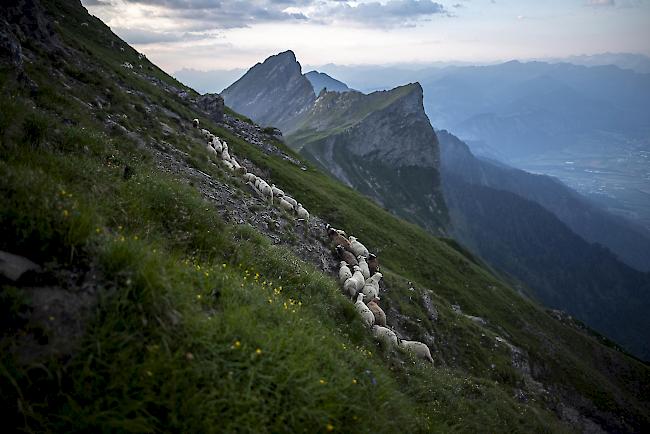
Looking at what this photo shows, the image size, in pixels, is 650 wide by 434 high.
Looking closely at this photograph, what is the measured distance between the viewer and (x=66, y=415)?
15.6ft

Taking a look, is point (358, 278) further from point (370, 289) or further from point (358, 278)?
point (370, 289)

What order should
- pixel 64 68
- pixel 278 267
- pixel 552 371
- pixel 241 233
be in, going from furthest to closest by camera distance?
1. pixel 552 371
2. pixel 64 68
3. pixel 241 233
4. pixel 278 267

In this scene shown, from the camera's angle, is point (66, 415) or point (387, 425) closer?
point (66, 415)

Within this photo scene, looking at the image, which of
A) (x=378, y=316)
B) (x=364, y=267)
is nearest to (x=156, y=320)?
(x=378, y=316)

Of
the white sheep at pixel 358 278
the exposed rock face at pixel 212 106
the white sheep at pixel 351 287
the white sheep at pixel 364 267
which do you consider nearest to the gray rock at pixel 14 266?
the white sheep at pixel 351 287

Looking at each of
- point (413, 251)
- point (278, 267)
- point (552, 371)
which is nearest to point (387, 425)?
point (278, 267)

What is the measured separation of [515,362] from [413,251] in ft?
76.7

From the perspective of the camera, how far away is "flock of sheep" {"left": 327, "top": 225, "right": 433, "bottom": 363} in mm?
15602

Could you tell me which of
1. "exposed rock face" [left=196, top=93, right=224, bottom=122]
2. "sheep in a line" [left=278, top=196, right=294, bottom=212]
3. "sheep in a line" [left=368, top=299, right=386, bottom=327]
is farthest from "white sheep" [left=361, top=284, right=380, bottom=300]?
"exposed rock face" [left=196, top=93, right=224, bottom=122]

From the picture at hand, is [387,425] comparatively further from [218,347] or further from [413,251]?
[413,251]

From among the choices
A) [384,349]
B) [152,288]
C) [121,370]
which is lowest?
[384,349]

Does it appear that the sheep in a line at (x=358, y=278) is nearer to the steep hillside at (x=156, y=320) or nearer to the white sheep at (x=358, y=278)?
the white sheep at (x=358, y=278)

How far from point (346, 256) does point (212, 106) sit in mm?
42601

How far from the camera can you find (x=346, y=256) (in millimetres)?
25562
